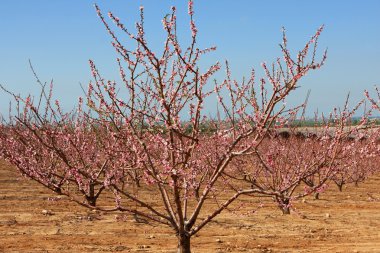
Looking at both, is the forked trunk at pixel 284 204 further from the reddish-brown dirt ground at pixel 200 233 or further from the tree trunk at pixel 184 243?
the tree trunk at pixel 184 243

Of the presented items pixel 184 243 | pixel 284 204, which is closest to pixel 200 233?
pixel 184 243

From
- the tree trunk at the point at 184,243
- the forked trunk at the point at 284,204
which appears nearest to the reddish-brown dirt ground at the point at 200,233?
the forked trunk at the point at 284,204

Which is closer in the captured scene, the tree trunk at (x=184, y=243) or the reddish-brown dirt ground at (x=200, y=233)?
the tree trunk at (x=184, y=243)

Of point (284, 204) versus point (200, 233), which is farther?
point (200, 233)

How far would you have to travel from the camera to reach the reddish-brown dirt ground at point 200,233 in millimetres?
8031

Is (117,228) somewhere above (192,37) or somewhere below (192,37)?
below

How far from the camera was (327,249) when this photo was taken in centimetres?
794

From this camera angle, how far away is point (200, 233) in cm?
915

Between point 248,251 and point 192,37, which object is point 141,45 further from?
point 248,251

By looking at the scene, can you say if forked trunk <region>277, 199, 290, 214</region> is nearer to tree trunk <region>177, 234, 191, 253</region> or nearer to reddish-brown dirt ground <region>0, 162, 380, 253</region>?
reddish-brown dirt ground <region>0, 162, 380, 253</region>

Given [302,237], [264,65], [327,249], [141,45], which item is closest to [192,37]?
[141,45]

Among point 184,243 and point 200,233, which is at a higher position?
point 184,243

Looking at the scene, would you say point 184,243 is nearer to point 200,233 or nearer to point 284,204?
point 284,204

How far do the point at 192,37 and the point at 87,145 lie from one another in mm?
8461
